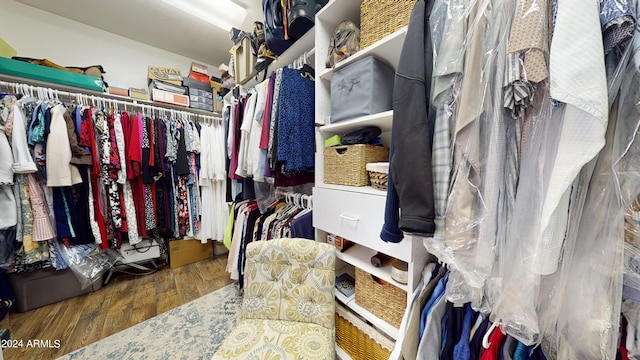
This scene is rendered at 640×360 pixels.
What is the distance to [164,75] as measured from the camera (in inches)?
84.9

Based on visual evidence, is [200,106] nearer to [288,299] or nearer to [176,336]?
[176,336]

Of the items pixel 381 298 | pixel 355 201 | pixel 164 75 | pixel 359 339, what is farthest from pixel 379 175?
pixel 164 75

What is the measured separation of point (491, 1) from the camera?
18.3 inches

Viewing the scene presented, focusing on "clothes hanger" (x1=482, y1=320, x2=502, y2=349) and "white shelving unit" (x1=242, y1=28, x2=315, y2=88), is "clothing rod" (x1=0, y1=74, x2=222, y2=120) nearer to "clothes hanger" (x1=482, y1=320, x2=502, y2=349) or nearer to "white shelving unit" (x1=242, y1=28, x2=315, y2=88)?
"white shelving unit" (x1=242, y1=28, x2=315, y2=88)

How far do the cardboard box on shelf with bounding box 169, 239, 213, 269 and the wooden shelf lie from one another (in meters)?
2.14

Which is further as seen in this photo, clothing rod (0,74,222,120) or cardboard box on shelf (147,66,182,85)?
cardboard box on shelf (147,66,182,85)

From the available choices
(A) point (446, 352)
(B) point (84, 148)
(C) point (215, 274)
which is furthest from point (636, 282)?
(B) point (84, 148)

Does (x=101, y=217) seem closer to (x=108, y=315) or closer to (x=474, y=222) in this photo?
(x=108, y=315)

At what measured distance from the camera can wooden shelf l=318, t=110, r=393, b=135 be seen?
0.78 meters

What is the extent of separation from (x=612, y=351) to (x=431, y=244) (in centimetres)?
33

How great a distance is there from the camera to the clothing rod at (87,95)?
1543mm

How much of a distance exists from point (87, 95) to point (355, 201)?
2581 millimetres

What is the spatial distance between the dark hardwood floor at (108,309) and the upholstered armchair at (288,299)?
3.77ft

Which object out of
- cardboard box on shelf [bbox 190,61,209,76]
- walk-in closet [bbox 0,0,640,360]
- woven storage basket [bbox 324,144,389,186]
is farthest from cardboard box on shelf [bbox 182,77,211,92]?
woven storage basket [bbox 324,144,389,186]
